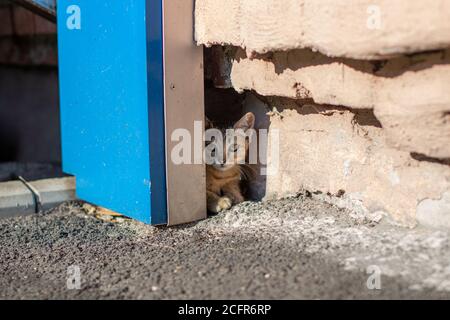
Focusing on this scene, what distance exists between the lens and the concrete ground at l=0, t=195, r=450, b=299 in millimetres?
2289

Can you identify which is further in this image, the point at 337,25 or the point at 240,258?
the point at 240,258

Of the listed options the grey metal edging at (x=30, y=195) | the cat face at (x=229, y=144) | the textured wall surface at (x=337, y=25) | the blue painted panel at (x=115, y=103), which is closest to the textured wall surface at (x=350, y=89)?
the textured wall surface at (x=337, y=25)

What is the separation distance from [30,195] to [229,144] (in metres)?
1.40

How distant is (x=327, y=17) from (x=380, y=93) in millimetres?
405

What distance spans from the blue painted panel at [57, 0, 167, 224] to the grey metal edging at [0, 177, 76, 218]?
173 mm

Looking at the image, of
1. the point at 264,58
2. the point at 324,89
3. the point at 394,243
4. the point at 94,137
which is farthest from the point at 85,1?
the point at 394,243

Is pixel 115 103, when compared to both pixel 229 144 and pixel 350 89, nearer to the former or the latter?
pixel 229 144

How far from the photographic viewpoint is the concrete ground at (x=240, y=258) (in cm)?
229

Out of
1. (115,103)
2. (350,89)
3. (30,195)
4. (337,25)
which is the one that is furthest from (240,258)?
(30,195)

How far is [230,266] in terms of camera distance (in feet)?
8.44

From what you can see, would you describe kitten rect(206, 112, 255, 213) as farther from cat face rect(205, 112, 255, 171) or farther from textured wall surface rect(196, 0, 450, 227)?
textured wall surface rect(196, 0, 450, 227)

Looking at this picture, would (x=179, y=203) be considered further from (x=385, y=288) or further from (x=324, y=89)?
(x=385, y=288)

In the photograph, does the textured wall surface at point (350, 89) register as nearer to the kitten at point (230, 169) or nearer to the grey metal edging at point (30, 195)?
the kitten at point (230, 169)

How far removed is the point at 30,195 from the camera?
13.0 feet
